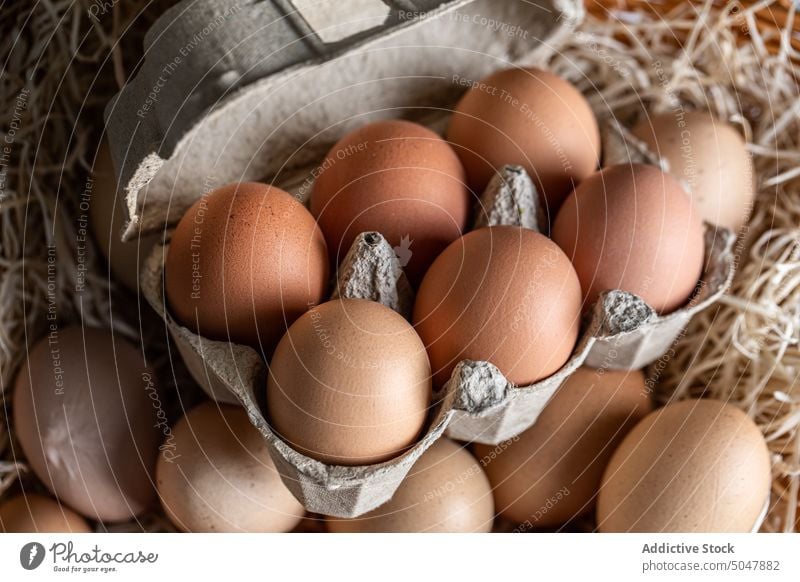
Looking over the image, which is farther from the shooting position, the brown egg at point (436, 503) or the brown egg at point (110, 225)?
the brown egg at point (110, 225)

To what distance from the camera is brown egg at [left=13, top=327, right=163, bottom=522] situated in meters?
0.68

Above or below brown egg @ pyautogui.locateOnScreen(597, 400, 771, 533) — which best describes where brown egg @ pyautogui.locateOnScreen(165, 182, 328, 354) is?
above

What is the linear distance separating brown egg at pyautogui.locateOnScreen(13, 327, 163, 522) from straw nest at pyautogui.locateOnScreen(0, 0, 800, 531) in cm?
3

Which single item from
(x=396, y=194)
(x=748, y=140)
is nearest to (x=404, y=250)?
(x=396, y=194)

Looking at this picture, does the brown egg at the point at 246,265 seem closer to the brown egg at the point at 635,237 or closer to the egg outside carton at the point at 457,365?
the egg outside carton at the point at 457,365

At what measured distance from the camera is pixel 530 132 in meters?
0.69

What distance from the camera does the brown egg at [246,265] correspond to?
1.92 feet

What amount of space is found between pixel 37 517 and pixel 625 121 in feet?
2.33

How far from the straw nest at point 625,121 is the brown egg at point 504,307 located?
0.23 metres

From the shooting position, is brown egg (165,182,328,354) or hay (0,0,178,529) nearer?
brown egg (165,182,328,354)
